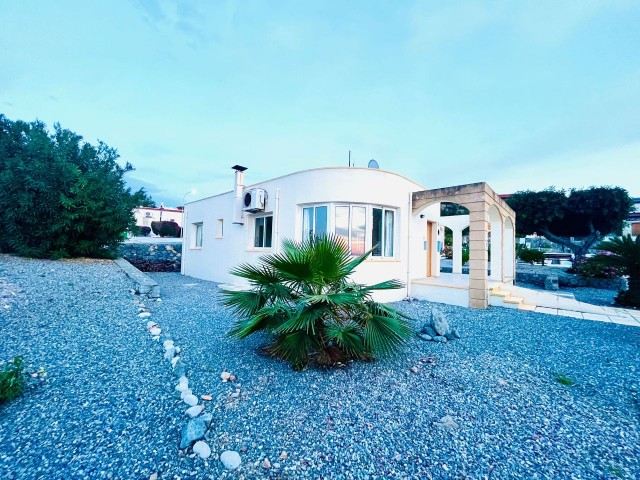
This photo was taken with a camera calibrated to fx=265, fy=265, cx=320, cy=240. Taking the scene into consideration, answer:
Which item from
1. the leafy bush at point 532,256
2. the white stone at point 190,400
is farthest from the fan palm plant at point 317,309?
the leafy bush at point 532,256

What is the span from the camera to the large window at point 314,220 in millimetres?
8633

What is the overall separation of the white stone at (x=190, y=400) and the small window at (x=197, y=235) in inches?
495

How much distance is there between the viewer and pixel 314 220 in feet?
29.1

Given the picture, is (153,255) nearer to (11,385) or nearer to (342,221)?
(342,221)

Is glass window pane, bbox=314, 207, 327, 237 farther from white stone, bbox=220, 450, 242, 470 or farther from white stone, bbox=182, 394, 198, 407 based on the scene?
white stone, bbox=220, 450, 242, 470

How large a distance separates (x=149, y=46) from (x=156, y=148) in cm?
988

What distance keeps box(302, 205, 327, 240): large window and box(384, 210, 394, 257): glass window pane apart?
211cm

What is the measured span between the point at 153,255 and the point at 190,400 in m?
18.5

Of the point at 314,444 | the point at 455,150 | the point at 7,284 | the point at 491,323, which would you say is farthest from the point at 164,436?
the point at 455,150

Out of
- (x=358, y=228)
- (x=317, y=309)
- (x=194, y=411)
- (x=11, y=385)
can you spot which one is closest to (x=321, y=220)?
(x=358, y=228)

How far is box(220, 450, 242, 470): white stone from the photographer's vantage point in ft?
6.81

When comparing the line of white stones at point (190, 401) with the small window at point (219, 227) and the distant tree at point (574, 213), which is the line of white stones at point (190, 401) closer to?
the small window at point (219, 227)

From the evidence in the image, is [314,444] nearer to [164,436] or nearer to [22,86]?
[164,436]

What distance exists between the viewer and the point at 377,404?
2914 millimetres
